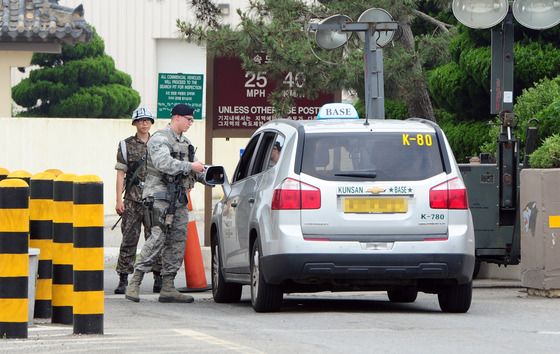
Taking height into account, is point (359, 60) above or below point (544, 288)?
above

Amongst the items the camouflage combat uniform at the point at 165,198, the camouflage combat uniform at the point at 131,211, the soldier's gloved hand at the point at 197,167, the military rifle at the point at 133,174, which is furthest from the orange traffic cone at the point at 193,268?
the soldier's gloved hand at the point at 197,167

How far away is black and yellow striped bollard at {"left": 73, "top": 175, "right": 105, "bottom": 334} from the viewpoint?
10.6 metres

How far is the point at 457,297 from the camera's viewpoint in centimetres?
1347

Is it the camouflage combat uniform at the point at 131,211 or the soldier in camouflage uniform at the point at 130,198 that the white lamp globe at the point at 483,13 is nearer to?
the soldier in camouflage uniform at the point at 130,198

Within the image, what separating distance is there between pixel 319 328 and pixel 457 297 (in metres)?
1.99

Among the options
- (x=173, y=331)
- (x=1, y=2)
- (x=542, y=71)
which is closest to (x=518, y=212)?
(x=542, y=71)

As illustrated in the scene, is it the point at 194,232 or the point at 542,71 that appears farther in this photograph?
the point at 542,71

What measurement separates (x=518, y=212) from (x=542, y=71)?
3.19 m

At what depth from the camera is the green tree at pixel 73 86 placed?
130ft

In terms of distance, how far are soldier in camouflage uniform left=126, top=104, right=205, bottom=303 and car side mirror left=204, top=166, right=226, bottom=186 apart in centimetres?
7

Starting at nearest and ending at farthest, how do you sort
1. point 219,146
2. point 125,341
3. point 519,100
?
1. point 125,341
2. point 519,100
3. point 219,146

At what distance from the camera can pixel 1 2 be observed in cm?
3247

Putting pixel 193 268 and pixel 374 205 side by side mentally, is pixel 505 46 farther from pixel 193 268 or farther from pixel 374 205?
pixel 374 205

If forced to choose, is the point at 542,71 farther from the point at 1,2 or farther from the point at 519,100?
the point at 1,2
